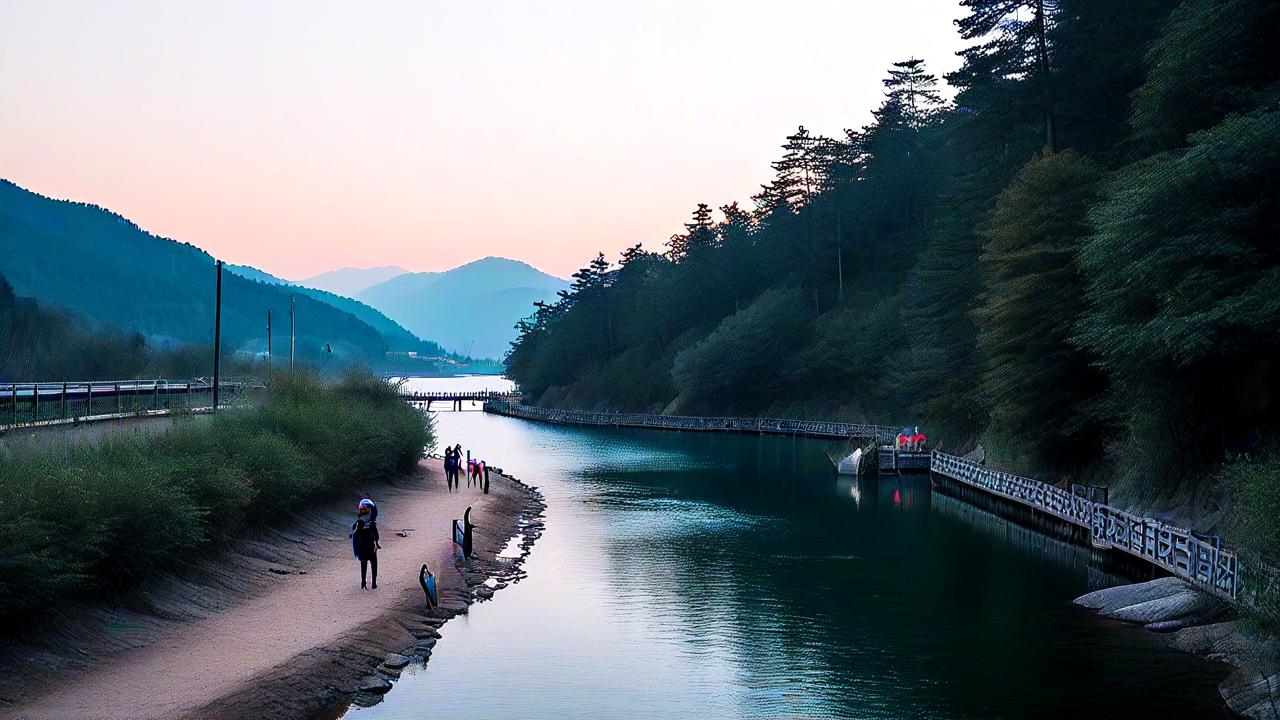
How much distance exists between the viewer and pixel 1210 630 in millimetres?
25984

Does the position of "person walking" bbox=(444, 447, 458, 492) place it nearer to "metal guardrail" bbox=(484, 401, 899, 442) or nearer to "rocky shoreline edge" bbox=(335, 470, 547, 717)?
"rocky shoreline edge" bbox=(335, 470, 547, 717)

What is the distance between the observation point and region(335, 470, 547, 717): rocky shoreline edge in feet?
75.6

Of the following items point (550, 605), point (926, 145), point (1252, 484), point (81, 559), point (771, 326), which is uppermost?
point (926, 145)

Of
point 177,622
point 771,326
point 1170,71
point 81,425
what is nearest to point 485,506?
point 81,425

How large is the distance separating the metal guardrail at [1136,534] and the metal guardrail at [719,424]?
38.2 metres

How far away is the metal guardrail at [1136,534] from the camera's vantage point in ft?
89.0

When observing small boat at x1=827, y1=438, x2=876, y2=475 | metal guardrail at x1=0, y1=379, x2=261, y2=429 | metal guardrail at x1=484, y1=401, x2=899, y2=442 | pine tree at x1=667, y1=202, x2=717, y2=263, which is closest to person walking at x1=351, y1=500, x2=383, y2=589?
metal guardrail at x1=0, y1=379, x2=261, y2=429

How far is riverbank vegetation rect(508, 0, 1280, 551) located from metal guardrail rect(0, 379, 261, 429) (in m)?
34.5

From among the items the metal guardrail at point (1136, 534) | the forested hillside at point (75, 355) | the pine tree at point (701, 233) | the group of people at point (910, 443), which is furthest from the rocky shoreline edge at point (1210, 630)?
the pine tree at point (701, 233)

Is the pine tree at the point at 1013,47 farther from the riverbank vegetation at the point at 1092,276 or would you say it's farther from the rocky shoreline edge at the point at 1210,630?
the rocky shoreline edge at the point at 1210,630

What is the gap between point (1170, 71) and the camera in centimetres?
3934

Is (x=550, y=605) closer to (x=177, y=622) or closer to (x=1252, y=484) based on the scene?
(x=177, y=622)

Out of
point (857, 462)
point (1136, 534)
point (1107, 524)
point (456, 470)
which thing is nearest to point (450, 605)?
point (1136, 534)

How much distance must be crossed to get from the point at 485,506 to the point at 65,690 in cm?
3302
